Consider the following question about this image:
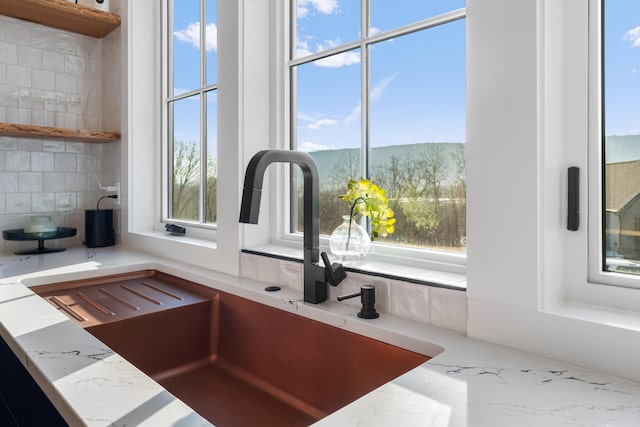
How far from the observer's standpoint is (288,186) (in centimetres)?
173

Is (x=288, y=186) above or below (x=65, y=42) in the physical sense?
below

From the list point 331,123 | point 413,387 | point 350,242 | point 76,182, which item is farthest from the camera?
point 76,182

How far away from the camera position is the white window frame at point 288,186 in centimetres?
123

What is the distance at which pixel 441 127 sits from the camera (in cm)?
129

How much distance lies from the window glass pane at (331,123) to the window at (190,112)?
1.66 ft

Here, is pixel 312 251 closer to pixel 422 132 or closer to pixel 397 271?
pixel 397 271

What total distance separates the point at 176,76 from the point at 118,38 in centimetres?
44

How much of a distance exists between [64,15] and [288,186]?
1.57m

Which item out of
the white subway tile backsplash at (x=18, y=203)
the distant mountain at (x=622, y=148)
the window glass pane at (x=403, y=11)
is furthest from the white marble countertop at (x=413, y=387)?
the white subway tile backsplash at (x=18, y=203)

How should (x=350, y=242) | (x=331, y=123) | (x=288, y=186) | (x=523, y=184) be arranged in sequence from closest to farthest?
(x=523, y=184) → (x=350, y=242) → (x=331, y=123) → (x=288, y=186)

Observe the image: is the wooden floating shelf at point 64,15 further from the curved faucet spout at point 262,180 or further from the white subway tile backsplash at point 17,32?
the curved faucet spout at point 262,180

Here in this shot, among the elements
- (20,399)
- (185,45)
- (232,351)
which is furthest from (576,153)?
(185,45)

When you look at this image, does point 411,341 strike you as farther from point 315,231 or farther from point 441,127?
point 441,127

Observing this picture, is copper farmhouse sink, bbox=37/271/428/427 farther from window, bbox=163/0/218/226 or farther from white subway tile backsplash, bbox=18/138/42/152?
white subway tile backsplash, bbox=18/138/42/152
